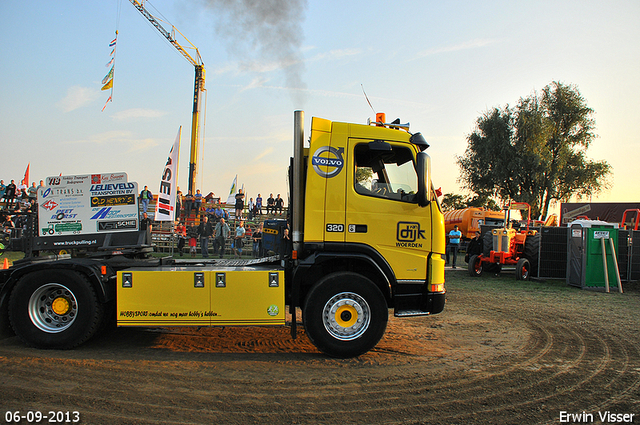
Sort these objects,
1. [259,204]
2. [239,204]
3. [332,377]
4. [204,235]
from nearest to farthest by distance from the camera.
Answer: [332,377], [204,235], [239,204], [259,204]

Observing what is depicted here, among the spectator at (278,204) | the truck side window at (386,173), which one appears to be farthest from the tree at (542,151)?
the truck side window at (386,173)

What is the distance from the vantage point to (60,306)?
5.33m

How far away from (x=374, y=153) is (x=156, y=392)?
3947 millimetres

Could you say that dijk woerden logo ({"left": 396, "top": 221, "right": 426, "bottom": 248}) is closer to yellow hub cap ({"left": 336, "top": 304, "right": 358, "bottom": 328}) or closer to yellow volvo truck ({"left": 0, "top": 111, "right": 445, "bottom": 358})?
yellow volvo truck ({"left": 0, "top": 111, "right": 445, "bottom": 358})

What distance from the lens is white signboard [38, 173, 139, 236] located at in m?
5.80

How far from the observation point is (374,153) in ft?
18.2

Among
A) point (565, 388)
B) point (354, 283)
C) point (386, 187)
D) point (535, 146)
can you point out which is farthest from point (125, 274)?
point (535, 146)

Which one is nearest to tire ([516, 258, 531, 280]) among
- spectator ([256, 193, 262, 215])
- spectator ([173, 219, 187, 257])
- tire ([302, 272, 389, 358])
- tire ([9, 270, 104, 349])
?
tire ([302, 272, 389, 358])

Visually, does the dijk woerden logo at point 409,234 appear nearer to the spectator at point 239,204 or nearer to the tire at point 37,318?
the tire at point 37,318

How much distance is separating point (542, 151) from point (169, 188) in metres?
34.1

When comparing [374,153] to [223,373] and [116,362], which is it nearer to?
[223,373]

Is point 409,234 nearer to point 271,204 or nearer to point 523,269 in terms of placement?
point 523,269

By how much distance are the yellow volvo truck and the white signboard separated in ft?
1.96

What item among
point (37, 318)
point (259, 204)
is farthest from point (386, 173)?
point (259, 204)
